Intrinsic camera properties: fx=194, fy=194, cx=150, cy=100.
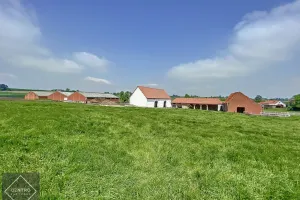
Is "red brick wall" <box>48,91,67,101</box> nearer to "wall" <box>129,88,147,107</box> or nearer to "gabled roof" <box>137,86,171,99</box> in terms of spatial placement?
"wall" <box>129,88,147,107</box>

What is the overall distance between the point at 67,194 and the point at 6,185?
1530mm

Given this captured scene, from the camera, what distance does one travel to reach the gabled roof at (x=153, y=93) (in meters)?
61.8

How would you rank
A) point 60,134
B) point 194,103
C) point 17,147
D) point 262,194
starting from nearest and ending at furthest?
point 262,194 → point 17,147 → point 60,134 → point 194,103

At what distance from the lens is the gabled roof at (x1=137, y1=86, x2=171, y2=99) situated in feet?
203

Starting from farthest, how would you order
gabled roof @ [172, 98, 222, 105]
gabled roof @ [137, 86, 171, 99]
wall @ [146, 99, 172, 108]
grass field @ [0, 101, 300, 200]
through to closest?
gabled roof @ [172, 98, 222, 105] → gabled roof @ [137, 86, 171, 99] → wall @ [146, 99, 172, 108] → grass field @ [0, 101, 300, 200]

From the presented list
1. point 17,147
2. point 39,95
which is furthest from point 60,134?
point 39,95

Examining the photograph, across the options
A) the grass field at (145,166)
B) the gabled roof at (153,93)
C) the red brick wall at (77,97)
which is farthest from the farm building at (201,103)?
the grass field at (145,166)

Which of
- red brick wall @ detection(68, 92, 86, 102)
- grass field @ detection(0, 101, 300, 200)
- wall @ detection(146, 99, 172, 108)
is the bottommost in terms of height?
grass field @ detection(0, 101, 300, 200)

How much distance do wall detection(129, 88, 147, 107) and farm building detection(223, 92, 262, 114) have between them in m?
24.6

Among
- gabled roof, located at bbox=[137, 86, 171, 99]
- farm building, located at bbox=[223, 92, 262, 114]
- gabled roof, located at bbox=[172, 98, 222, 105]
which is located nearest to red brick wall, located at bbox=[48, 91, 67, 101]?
gabled roof, located at bbox=[137, 86, 171, 99]

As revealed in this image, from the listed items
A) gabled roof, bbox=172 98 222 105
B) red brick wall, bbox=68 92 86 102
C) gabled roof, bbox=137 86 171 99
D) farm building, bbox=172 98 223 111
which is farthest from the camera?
red brick wall, bbox=68 92 86 102

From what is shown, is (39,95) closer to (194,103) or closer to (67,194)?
(194,103)

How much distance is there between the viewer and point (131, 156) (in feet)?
26.1

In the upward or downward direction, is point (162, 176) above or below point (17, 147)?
below
